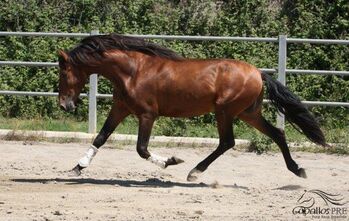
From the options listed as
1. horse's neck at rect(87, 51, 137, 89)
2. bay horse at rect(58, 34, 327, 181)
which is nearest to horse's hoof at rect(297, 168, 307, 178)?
bay horse at rect(58, 34, 327, 181)

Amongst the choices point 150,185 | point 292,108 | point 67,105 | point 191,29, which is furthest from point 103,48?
point 191,29

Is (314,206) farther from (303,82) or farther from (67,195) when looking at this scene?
(303,82)

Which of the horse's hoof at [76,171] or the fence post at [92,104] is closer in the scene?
the horse's hoof at [76,171]

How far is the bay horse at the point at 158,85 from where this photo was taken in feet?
33.6

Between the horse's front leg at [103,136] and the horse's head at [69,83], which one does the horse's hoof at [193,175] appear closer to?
the horse's front leg at [103,136]

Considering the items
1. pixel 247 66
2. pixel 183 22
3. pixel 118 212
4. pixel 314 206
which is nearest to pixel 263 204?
pixel 314 206

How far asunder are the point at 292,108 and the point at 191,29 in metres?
6.95

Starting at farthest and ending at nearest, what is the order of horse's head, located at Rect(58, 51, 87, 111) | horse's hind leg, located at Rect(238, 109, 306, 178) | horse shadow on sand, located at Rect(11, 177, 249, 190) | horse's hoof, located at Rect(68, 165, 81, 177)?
horse's hind leg, located at Rect(238, 109, 306, 178), horse's hoof, located at Rect(68, 165, 81, 177), horse's head, located at Rect(58, 51, 87, 111), horse shadow on sand, located at Rect(11, 177, 249, 190)

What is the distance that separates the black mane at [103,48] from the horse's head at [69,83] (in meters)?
0.08

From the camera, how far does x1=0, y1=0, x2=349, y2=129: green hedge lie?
50.7 ft

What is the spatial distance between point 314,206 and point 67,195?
2390 millimetres

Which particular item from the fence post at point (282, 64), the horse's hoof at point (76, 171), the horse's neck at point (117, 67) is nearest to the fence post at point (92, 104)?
the fence post at point (282, 64)

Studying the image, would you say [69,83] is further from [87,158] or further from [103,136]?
[87,158]

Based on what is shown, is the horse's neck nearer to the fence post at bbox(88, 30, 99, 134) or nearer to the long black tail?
the long black tail
